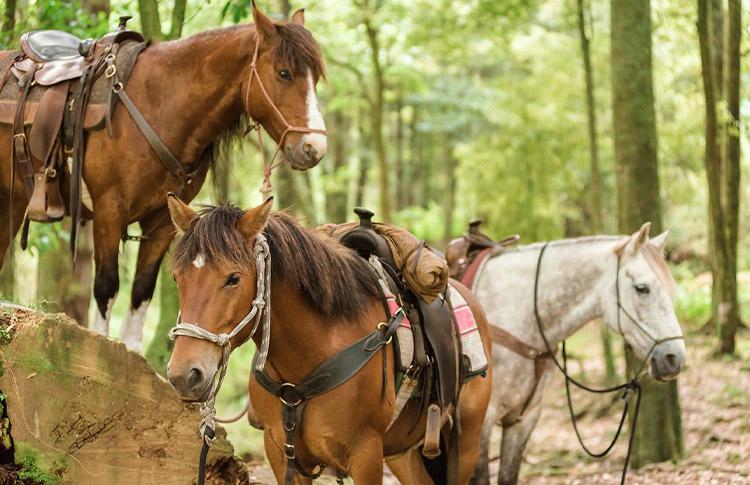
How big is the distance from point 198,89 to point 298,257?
5.90 feet

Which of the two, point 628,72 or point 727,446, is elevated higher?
point 628,72

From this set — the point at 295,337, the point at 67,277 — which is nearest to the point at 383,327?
the point at 295,337

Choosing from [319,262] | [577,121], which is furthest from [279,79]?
[577,121]

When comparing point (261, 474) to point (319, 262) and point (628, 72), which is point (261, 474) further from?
point (628, 72)

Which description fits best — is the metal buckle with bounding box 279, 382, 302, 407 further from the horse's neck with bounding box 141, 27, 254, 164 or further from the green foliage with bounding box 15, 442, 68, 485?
the horse's neck with bounding box 141, 27, 254, 164

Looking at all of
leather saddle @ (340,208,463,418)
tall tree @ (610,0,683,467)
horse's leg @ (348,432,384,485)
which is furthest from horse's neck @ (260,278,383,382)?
tall tree @ (610,0,683,467)

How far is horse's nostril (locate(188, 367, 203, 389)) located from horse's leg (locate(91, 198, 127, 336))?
2.03m

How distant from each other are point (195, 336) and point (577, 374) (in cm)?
1115

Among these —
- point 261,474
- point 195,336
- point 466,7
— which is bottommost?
point 261,474

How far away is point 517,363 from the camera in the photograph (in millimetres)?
6195

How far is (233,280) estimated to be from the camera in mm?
3371

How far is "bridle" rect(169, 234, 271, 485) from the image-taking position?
3232 mm

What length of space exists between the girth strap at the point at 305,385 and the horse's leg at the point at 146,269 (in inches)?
62.7

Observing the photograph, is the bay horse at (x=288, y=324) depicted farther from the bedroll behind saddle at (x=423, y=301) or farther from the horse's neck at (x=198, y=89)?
the horse's neck at (x=198, y=89)
